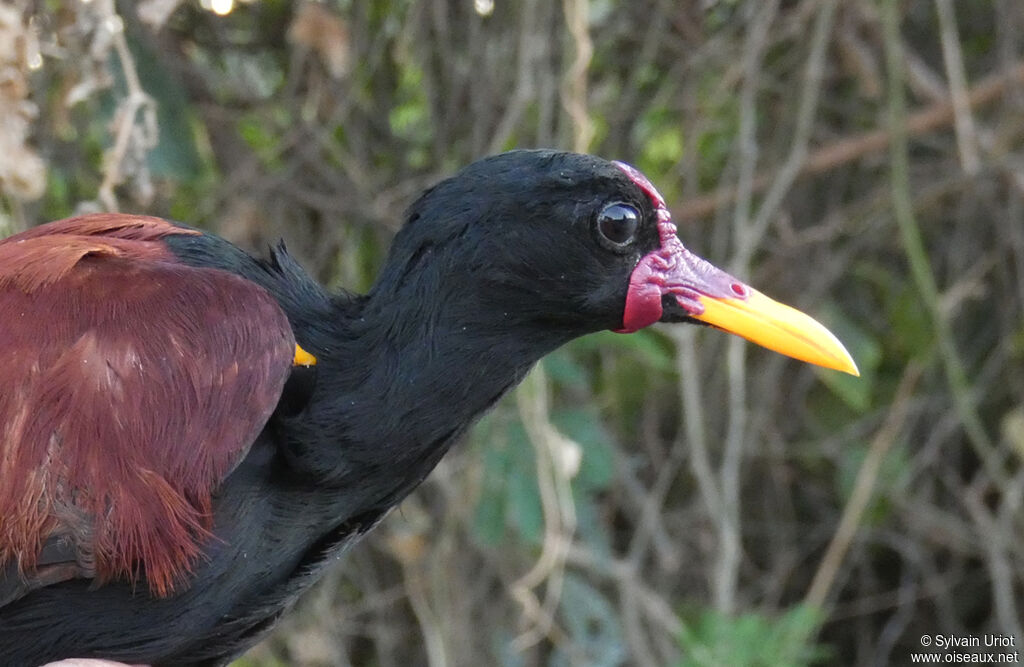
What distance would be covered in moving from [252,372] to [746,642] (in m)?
1.69

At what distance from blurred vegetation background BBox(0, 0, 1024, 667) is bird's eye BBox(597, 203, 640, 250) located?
1.06m

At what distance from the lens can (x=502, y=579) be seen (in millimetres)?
3387

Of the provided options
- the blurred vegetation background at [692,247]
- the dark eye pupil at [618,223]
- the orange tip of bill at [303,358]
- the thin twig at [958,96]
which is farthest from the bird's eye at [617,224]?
the thin twig at [958,96]

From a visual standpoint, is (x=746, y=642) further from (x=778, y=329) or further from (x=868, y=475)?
(x=778, y=329)

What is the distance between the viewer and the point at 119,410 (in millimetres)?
1554

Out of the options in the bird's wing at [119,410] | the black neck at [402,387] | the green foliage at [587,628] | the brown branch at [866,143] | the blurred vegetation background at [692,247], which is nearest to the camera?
the bird's wing at [119,410]

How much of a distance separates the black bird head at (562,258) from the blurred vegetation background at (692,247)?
1033mm

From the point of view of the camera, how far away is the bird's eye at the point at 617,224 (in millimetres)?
1726

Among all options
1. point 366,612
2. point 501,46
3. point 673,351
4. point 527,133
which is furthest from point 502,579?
point 501,46

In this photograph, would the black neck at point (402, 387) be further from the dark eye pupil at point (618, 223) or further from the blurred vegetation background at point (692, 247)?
the blurred vegetation background at point (692, 247)


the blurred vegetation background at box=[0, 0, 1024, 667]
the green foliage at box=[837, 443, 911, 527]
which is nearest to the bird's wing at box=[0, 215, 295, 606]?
the blurred vegetation background at box=[0, 0, 1024, 667]

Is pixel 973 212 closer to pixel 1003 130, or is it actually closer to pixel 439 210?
pixel 1003 130

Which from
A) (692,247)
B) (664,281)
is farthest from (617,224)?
(692,247)

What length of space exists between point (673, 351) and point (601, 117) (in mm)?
664
